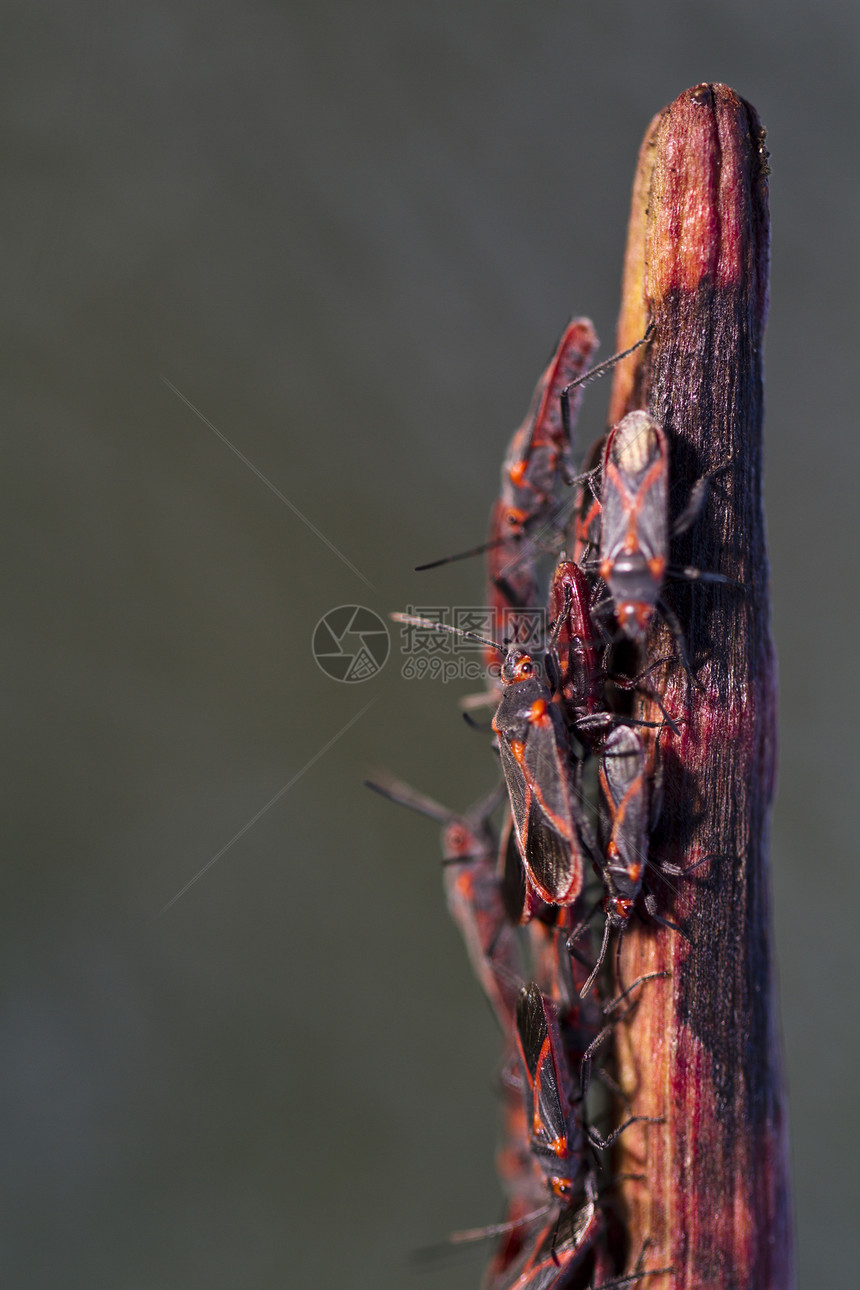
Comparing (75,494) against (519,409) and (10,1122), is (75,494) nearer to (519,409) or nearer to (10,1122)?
(519,409)

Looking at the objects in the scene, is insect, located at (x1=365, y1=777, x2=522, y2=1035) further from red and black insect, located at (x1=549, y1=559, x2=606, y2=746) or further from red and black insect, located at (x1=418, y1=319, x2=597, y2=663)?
red and black insect, located at (x1=549, y1=559, x2=606, y2=746)

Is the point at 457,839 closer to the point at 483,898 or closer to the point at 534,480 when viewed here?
the point at 483,898

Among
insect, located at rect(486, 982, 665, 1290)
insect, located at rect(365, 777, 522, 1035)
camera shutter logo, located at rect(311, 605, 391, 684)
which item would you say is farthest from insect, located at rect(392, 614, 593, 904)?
camera shutter logo, located at rect(311, 605, 391, 684)

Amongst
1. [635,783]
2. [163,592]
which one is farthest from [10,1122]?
[635,783]

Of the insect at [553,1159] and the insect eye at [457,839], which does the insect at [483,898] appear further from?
the insect at [553,1159]

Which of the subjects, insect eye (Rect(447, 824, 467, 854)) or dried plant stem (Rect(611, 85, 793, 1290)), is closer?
dried plant stem (Rect(611, 85, 793, 1290))

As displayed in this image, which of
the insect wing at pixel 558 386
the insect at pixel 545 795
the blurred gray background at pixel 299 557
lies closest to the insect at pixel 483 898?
the blurred gray background at pixel 299 557
